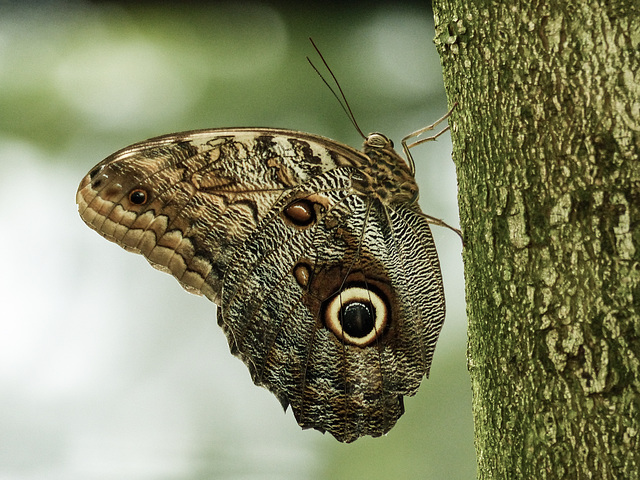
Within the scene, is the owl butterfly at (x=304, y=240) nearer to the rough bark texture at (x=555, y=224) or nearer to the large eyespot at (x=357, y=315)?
the large eyespot at (x=357, y=315)

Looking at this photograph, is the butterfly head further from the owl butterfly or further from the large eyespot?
the large eyespot

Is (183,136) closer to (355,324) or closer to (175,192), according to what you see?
(175,192)

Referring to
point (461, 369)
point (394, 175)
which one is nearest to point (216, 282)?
point (394, 175)

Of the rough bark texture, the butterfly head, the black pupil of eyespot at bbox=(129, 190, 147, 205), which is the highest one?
the butterfly head

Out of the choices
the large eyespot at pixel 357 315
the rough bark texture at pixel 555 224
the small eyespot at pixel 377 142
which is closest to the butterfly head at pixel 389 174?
the small eyespot at pixel 377 142

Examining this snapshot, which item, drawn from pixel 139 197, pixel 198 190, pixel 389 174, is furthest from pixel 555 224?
pixel 139 197

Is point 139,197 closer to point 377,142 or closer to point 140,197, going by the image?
point 140,197

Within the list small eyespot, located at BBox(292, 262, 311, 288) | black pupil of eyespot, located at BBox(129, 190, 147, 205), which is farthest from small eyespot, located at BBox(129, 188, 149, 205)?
small eyespot, located at BBox(292, 262, 311, 288)
